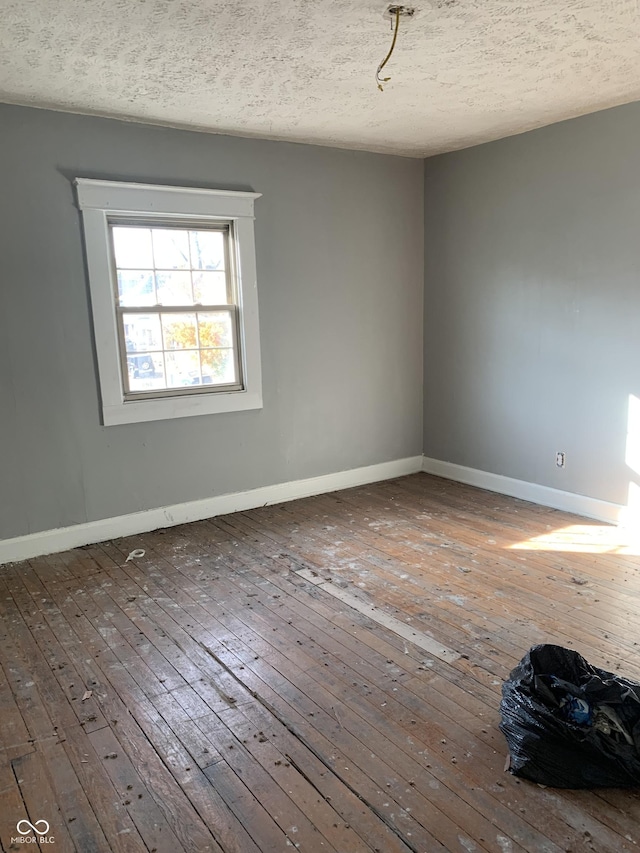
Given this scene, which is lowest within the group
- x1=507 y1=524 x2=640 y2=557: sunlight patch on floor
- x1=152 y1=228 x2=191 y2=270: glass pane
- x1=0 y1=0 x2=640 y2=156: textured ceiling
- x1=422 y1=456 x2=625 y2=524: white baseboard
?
x1=507 y1=524 x2=640 y2=557: sunlight patch on floor

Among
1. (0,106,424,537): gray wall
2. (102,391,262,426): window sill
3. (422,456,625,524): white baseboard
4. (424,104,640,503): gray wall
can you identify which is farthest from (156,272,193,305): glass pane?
(422,456,625,524): white baseboard

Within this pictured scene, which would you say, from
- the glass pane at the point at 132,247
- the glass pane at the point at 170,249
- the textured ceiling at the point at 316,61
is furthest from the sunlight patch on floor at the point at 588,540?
the glass pane at the point at 132,247

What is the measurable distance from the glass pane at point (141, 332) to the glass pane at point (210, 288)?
349 mm

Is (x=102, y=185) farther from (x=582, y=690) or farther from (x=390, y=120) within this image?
(x=582, y=690)

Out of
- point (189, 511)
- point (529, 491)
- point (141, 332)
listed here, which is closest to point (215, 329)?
point (141, 332)

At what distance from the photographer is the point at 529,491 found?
15.7ft

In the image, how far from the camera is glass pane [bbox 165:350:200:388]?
432cm

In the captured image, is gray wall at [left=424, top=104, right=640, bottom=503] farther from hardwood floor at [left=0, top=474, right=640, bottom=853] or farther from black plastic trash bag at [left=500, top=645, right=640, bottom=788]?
black plastic trash bag at [left=500, top=645, right=640, bottom=788]

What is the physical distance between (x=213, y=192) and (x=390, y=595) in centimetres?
287

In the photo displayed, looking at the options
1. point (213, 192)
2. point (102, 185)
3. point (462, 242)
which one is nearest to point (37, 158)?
point (102, 185)

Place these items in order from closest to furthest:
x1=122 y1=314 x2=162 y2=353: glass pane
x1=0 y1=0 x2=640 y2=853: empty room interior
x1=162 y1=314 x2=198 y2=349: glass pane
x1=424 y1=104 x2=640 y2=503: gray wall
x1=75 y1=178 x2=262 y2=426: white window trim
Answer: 1. x1=0 y1=0 x2=640 y2=853: empty room interior
2. x1=75 y1=178 x2=262 y2=426: white window trim
3. x1=424 y1=104 x2=640 y2=503: gray wall
4. x1=122 y1=314 x2=162 y2=353: glass pane
5. x1=162 y1=314 x2=198 y2=349: glass pane

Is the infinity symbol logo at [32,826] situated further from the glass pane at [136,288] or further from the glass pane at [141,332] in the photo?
the glass pane at [136,288]

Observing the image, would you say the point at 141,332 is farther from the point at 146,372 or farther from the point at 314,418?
the point at 314,418

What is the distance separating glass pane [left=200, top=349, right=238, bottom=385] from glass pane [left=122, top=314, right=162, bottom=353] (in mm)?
357
